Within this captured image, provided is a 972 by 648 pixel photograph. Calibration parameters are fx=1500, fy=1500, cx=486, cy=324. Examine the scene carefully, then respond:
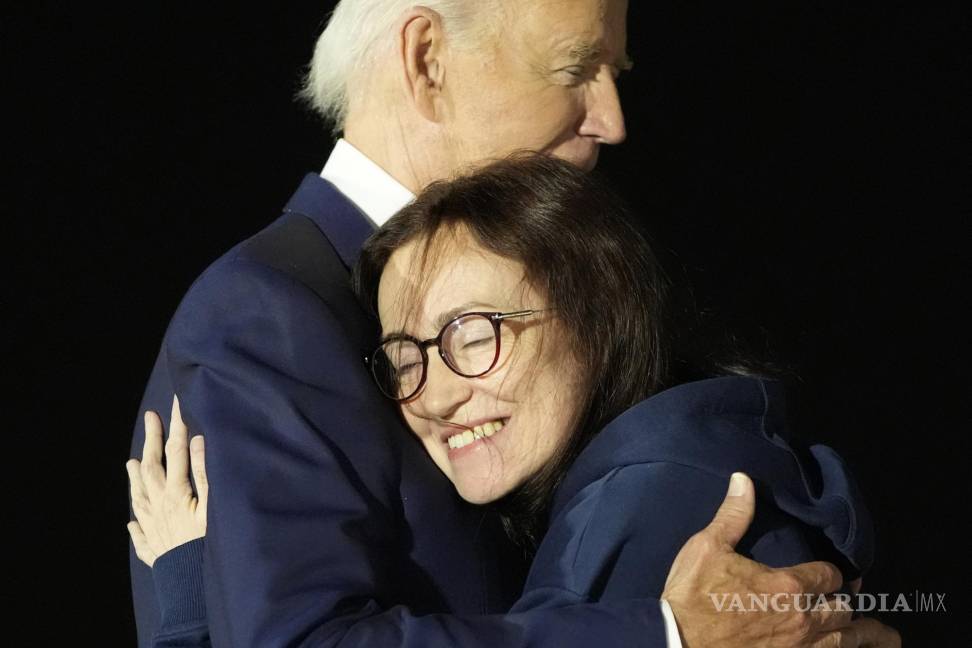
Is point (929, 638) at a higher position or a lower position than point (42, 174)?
lower

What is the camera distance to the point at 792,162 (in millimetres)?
3506

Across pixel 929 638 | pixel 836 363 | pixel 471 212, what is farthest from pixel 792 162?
pixel 471 212

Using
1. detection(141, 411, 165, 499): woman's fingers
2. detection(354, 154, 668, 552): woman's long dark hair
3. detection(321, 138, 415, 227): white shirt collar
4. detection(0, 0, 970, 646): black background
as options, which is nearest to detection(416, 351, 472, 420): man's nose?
detection(354, 154, 668, 552): woman's long dark hair

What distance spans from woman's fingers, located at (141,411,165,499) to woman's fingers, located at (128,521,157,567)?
59 millimetres

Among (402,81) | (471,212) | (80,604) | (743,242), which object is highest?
(402,81)

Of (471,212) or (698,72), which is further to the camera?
(698,72)

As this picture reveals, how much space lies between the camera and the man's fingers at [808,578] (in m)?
1.64

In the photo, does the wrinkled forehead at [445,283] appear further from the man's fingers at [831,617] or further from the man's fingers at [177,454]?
the man's fingers at [831,617]

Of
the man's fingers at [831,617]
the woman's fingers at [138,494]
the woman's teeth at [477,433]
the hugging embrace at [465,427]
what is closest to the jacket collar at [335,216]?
the hugging embrace at [465,427]

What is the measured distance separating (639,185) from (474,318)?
1852mm

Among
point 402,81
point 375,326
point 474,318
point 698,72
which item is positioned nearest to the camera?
point 474,318

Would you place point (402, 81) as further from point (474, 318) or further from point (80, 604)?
point (80, 604)

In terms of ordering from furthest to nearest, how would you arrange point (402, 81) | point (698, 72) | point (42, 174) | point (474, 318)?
point (698, 72)
point (42, 174)
point (402, 81)
point (474, 318)

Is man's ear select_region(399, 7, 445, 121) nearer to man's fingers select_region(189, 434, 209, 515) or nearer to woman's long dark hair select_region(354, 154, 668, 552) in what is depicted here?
woman's long dark hair select_region(354, 154, 668, 552)
